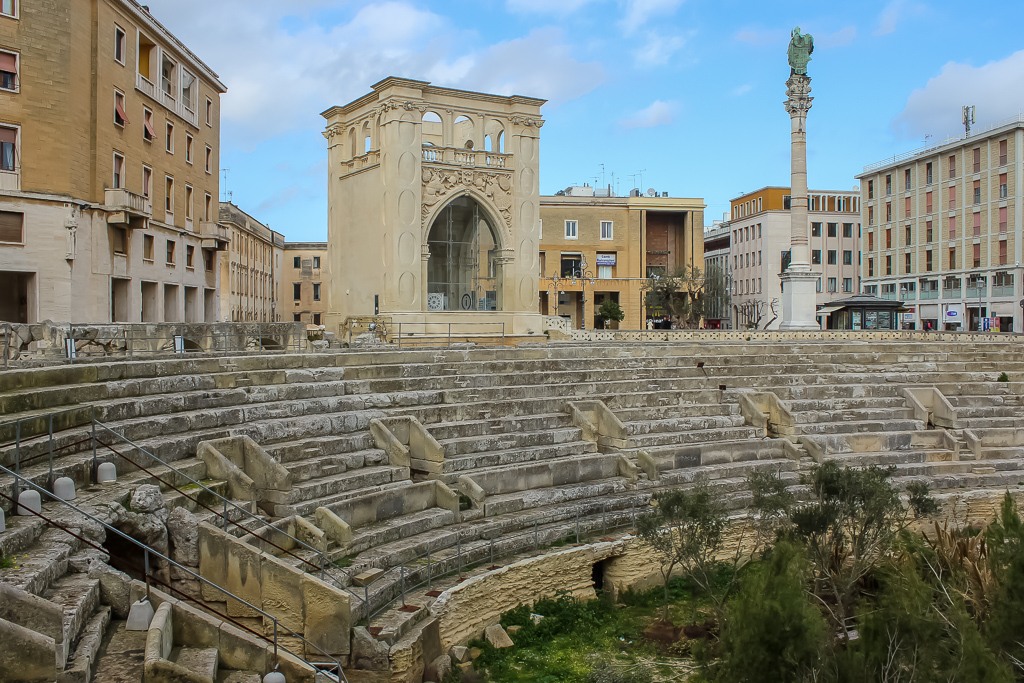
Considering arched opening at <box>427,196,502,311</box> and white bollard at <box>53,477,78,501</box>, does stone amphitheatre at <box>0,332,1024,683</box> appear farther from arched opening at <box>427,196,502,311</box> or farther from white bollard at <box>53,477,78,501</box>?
arched opening at <box>427,196,502,311</box>

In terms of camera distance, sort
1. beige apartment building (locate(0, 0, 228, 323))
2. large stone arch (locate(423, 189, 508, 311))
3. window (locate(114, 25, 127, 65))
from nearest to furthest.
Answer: beige apartment building (locate(0, 0, 228, 323)) < window (locate(114, 25, 127, 65)) < large stone arch (locate(423, 189, 508, 311))

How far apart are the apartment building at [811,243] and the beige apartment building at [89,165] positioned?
1741 inches

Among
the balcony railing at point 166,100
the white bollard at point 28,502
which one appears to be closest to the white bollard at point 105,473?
the white bollard at point 28,502

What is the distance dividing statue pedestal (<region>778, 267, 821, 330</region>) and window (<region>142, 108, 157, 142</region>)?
2176 centimetres

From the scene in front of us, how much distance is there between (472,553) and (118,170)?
16575 mm

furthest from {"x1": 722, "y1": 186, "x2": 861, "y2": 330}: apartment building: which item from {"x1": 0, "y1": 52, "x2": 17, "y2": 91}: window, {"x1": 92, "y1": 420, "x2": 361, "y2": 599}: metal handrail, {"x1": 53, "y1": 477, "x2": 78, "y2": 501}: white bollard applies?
{"x1": 53, "y1": 477, "x2": 78, "y2": 501}: white bollard

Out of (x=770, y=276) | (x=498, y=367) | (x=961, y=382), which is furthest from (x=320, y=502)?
(x=770, y=276)

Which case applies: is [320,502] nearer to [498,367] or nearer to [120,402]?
[120,402]

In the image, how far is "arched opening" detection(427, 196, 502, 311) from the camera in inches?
1156

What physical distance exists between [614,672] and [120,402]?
7580 millimetres

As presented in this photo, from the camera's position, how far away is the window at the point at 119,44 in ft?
76.8

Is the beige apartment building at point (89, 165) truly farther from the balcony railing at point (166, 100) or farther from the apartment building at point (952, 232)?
the apartment building at point (952, 232)

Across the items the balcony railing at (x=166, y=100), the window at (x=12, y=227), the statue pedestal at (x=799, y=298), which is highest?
the balcony railing at (x=166, y=100)

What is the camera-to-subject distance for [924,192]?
52188 millimetres
